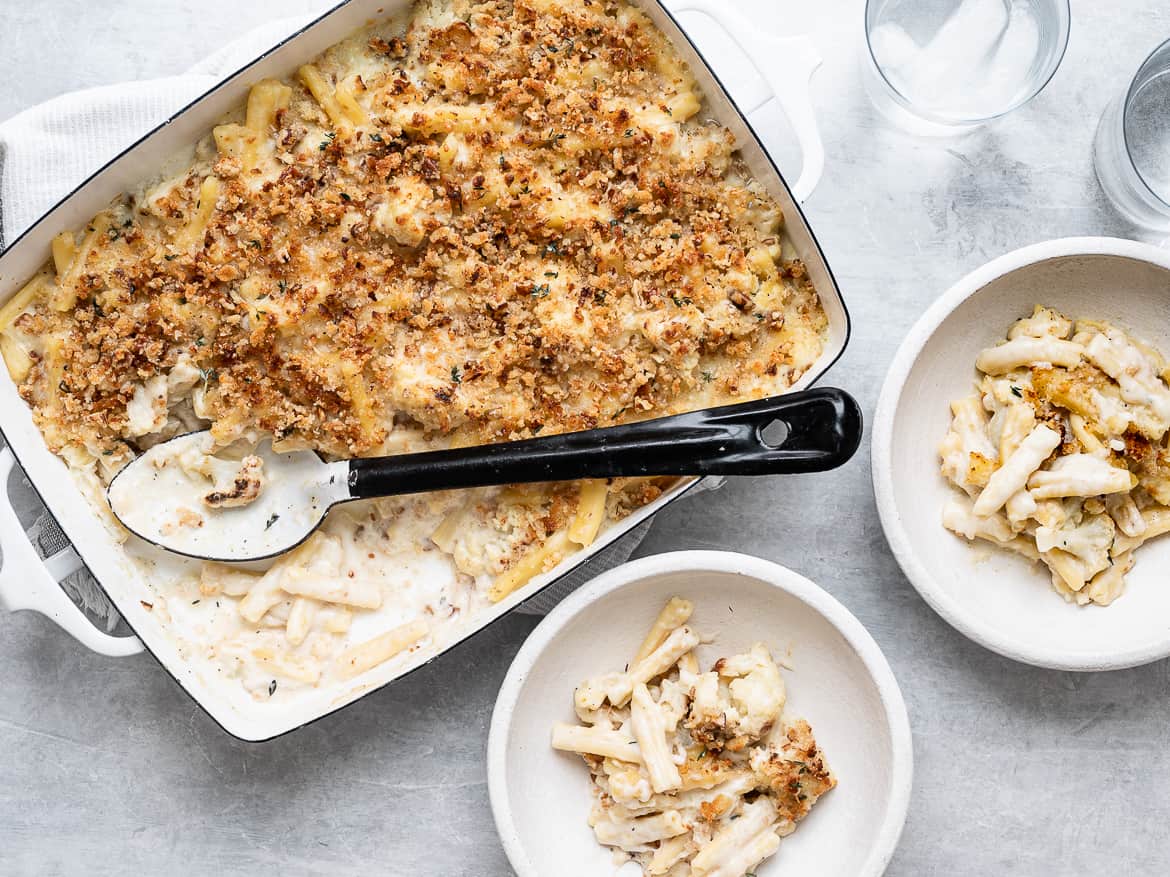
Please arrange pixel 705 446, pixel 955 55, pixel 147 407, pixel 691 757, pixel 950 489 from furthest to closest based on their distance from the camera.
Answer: pixel 955 55, pixel 950 489, pixel 691 757, pixel 147 407, pixel 705 446

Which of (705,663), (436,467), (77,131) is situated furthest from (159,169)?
(705,663)

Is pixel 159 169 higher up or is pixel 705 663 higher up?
pixel 159 169

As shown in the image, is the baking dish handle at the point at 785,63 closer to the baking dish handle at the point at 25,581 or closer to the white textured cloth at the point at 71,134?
the white textured cloth at the point at 71,134

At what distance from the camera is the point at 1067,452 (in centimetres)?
183

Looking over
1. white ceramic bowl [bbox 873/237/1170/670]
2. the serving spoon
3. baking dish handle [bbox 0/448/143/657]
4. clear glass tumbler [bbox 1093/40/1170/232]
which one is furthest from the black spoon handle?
clear glass tumbler [bbox 1093/40/1170/232]

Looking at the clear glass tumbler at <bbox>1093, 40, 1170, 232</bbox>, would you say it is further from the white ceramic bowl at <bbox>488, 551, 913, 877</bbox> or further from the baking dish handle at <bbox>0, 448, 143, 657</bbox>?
Answer: the baking dish handle at <bbox>0, 448, 143, 657</bbox>

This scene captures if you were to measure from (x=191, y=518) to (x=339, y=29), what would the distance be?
2.96 ft

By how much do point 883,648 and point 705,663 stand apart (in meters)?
0.39

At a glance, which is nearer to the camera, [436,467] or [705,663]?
[436,467]

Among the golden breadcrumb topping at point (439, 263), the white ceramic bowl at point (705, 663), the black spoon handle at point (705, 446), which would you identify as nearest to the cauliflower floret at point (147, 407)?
the golden breadcrumb topping at point (439, 263)

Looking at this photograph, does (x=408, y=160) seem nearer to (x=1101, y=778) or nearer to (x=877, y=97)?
(x=877, y=97)

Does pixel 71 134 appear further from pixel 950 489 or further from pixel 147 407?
pixel 950 489

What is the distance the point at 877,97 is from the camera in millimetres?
Answer: 2033

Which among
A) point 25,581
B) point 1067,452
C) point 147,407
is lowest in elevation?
point 1067,452
